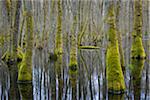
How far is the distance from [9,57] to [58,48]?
4.42 metres

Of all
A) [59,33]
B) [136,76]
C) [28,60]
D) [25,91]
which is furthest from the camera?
[59,33]

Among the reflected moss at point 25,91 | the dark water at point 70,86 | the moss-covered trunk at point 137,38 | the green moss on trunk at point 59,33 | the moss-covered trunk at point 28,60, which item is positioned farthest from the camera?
the green moss on trunk at point 59,33

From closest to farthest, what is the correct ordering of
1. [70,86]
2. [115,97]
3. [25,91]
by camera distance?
[115,97], [25,91], [70,86]

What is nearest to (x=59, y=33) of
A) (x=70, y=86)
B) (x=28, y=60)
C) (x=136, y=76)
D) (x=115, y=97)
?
(x=28, y=60)

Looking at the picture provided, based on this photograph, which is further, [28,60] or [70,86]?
[28,60]

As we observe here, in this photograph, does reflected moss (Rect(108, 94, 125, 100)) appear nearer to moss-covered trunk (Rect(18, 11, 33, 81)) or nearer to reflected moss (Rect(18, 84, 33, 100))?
reflected moss (Rect(18, 84, 33, 100))

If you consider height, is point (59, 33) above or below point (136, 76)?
above

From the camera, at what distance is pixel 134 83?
661 inches

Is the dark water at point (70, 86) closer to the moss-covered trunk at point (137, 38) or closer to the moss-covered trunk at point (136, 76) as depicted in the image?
the moss-covered trunk at point (136, 76)

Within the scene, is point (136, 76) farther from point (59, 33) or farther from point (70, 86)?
point (59, 33)

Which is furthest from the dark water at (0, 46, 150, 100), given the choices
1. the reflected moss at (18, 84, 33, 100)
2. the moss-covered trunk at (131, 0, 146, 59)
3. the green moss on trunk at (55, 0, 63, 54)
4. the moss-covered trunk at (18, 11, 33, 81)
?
the green moss on trunk at (55, 0, 63, 54)

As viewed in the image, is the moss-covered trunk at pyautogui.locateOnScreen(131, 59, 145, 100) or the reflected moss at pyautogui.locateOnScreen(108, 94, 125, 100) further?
the moss-covered trunk at pyautogui.locateOnScreen(131, 59, 145, 100)

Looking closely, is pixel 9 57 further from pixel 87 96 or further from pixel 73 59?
pixel 87 96

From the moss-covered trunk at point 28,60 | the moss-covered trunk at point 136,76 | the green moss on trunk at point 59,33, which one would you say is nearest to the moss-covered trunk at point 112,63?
the moss-covered trunk at point 136,76
